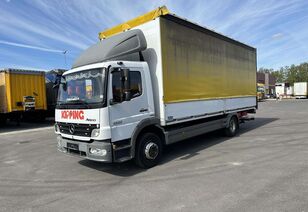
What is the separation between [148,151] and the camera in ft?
19.7

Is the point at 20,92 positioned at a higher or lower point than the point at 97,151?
higher

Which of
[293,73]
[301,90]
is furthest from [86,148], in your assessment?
[293,73]

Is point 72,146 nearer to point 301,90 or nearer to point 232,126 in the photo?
point 232,126

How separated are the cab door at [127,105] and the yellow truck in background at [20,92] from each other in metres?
12.6

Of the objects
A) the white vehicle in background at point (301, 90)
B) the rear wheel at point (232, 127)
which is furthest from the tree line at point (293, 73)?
the rear wheel at point (232, 127)

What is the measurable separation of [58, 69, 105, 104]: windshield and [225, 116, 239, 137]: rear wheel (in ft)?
19.6

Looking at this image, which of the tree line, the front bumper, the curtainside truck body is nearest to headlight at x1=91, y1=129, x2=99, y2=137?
the curtainside truck body

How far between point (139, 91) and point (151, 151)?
5.01ft

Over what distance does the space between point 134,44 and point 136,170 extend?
313cm

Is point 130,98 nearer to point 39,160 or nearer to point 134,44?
point 134,44

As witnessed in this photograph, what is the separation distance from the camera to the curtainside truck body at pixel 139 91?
5293 millimetres

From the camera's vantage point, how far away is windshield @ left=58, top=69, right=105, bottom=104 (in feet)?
17.3

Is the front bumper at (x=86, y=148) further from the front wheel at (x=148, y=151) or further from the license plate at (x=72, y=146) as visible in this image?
the front wheel at (x=148, y=151)

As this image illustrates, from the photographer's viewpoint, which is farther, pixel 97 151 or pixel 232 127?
pixel 232 127
